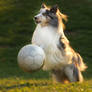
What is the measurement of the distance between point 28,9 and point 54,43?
15.9m

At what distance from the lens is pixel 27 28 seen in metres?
22.2

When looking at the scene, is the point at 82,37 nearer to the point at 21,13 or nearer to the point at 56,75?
the point at 21,13

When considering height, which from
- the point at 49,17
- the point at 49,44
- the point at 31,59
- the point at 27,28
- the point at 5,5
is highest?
the point at 5,5

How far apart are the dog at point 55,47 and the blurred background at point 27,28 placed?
265cm

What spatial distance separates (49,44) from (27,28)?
1238cm

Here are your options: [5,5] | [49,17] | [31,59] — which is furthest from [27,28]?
[31,59]

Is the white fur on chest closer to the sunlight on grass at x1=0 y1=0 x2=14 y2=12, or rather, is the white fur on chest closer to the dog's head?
the dog's head

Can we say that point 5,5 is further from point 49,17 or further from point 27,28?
point 49,17

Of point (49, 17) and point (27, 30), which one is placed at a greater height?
point (27, 30)

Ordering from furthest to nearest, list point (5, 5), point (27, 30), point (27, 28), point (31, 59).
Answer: point (5, 5) < point (27, 28) < point (27, 30) < point (31, 59)

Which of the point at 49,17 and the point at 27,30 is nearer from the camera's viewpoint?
the point at 49,17

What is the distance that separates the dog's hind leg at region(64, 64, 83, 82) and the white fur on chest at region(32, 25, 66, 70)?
26 centimetres

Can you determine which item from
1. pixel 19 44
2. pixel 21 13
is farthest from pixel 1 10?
pixel 19 44

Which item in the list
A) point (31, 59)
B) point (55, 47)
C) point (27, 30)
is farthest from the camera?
point (27, 30)
